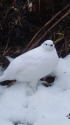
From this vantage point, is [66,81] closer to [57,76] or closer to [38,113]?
[57,76]

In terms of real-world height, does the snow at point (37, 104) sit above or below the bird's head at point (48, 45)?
below

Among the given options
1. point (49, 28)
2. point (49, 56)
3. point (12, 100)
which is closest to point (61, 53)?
point (49, 28)

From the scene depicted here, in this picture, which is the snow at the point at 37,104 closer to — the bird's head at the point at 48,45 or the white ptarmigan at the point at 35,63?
the white ptarmigan at the point at 35,63

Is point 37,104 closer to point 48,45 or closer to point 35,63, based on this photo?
point 35,63

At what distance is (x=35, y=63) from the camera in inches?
79.7

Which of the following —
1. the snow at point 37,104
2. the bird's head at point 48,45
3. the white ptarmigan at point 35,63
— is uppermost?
the bird's head at point 48,45

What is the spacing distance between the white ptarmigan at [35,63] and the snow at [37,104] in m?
0.15

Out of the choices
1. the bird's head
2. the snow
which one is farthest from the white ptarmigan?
the snow

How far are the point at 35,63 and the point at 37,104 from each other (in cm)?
30

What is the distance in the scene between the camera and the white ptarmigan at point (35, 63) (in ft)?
6.64

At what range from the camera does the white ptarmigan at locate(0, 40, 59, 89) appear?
2.02 metres

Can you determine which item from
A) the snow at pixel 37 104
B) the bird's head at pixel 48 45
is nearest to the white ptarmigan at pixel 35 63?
the bird's head at pixel 48 45

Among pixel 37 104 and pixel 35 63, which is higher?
pixel 35 63

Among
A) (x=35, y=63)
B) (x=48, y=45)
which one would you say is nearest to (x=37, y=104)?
(x=35, y=63)
